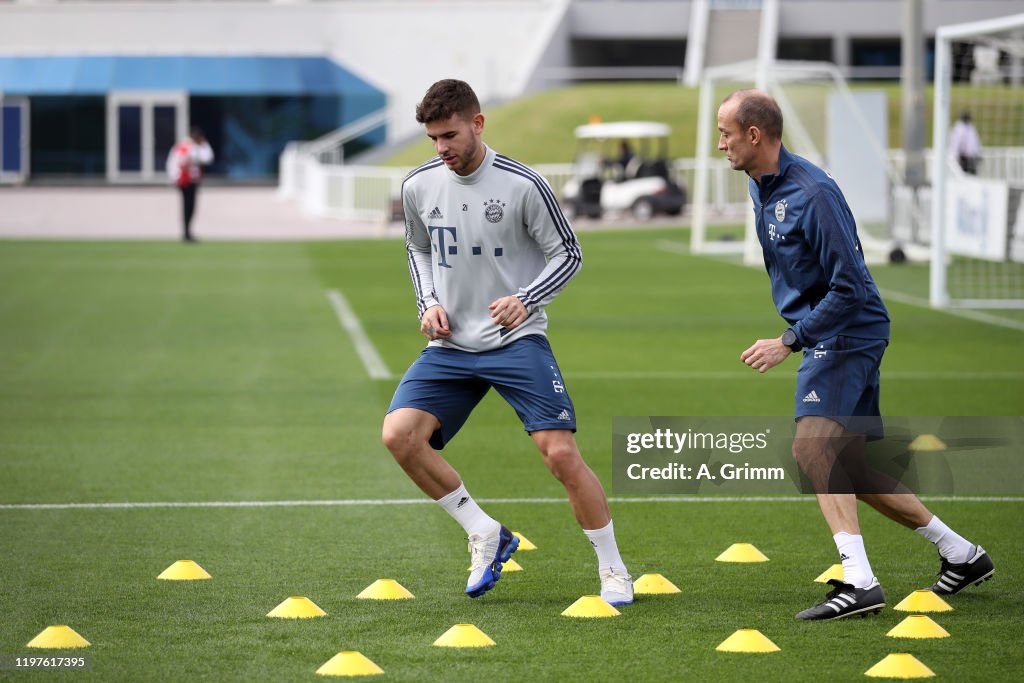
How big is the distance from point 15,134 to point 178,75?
19.1ft

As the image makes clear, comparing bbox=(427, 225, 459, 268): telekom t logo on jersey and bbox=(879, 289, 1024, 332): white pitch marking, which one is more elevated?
bbox=(427, 225, 459, 268): telekom t logo on jersey

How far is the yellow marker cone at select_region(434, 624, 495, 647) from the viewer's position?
5.87 m

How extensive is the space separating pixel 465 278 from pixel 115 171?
5514 centimetres

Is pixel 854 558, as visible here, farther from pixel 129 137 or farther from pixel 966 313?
pixel 129 137

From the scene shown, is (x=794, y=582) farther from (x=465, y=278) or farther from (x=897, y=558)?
(x=465, y=278)

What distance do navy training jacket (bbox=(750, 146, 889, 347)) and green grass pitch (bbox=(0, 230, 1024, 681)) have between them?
1084mm

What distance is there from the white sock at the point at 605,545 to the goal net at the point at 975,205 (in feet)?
39.0

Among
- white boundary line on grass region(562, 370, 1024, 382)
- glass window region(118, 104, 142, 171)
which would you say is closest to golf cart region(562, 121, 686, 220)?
glass window region(118, 104, 142, 171)

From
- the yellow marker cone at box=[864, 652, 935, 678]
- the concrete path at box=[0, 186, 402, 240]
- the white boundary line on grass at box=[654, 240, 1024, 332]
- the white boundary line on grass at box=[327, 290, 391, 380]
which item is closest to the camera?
→ the yellow marker cone at box=[864, 652, 935, 678]

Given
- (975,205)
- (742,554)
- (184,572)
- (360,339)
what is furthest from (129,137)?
(742,554)

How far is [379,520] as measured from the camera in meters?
8.41

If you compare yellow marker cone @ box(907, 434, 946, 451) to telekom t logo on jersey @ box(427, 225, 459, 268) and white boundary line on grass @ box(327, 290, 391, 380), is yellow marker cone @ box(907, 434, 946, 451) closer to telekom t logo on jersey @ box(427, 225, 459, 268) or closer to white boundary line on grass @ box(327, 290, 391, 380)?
telekom t logo on jersey @ box(427, 225, 459, 268)

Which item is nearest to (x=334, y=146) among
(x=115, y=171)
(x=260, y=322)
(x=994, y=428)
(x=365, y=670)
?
(x=115, y=171)

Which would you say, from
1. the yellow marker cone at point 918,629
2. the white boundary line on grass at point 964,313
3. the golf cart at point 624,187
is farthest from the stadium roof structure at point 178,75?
the yellow marker cone at point 918,629
